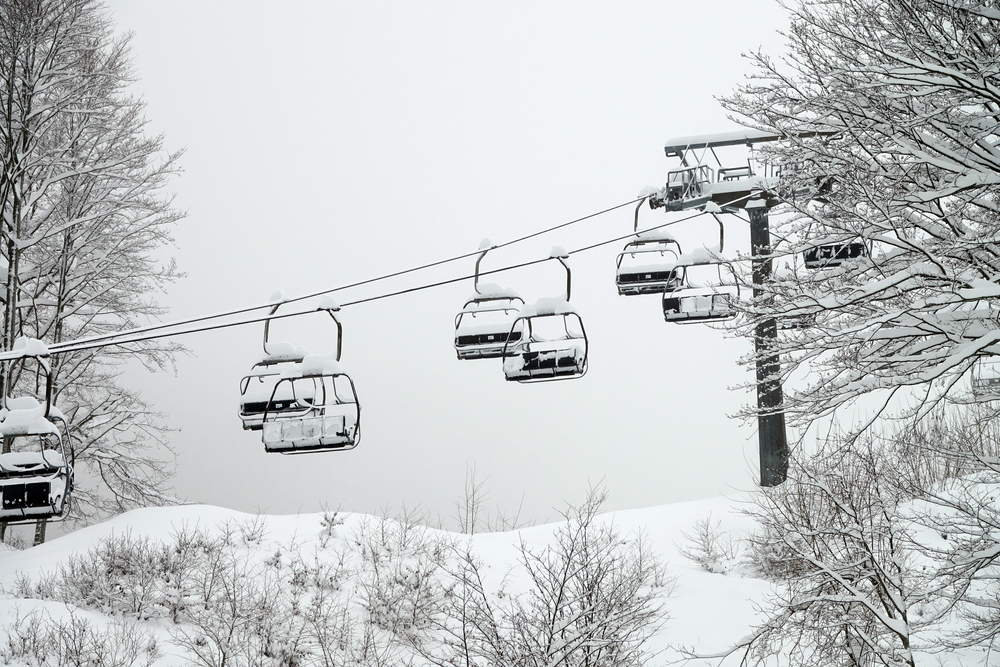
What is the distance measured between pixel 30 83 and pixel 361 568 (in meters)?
11.6

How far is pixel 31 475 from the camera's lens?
5965 millimetres

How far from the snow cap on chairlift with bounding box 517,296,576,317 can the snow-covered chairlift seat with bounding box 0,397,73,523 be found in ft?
12.2

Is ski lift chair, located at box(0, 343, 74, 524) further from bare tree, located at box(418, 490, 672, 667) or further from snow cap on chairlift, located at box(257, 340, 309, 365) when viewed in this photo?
bare tree, located at box(418, 490, 672, 667)

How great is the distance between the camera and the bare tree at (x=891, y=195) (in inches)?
318

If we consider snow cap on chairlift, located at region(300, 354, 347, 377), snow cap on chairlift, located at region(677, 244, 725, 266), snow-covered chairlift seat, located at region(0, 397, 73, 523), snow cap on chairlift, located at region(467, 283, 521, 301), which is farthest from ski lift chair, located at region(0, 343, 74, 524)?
snow cap on chairlift, located at region(677, 244, 725, 266)

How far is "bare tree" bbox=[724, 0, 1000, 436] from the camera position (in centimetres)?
809

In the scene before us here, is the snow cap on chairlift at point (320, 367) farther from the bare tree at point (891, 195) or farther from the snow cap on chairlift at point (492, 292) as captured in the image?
the bare tree at point (891, 195)

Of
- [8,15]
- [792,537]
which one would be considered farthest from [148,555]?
[792,537]

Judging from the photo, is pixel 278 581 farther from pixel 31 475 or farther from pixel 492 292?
pixel 492 292

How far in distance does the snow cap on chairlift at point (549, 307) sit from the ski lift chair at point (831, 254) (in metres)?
4.45

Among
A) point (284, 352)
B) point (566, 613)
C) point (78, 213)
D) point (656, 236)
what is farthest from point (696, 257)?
point (78, 213)

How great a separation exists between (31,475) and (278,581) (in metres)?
9.14

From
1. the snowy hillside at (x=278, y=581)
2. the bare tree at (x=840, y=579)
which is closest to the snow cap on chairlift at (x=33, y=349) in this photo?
the bare tree at (x=840, y=579)

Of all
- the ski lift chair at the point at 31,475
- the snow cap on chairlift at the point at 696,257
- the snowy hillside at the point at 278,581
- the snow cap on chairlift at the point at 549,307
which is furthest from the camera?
the snowy hillside at the point at 278,581
